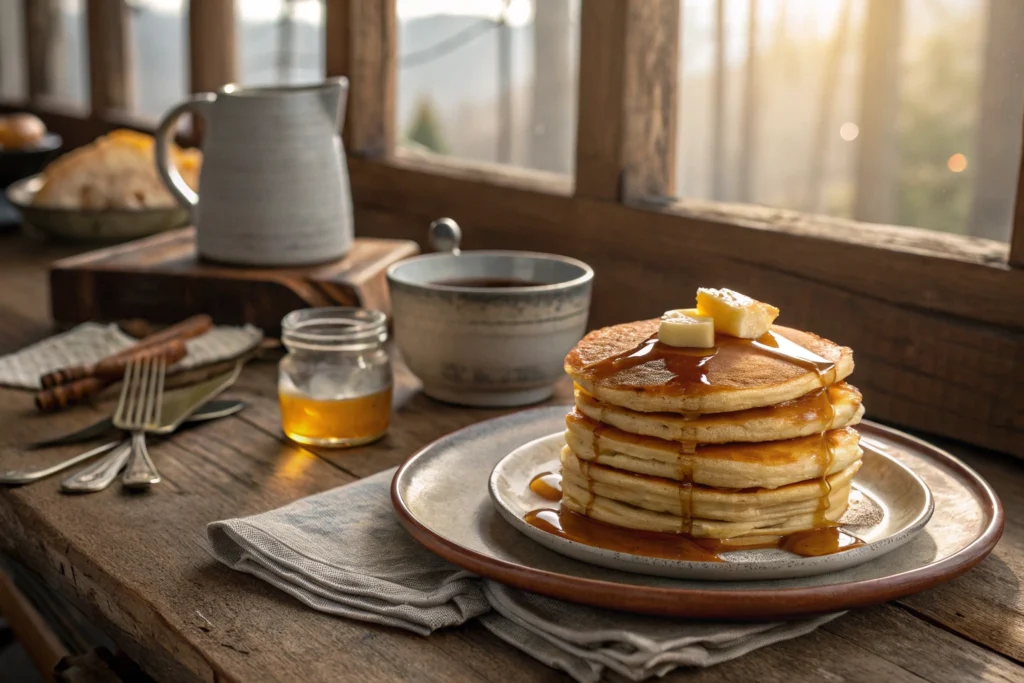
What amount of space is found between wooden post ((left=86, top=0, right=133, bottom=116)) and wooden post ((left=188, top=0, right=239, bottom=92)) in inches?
16.4

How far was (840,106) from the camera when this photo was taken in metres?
4.89

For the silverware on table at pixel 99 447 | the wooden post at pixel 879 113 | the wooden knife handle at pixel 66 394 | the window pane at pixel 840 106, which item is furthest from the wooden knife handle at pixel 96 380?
the wooden post at pixel 879 113

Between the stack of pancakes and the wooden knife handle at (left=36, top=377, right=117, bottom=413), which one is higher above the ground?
the stack of pancakes

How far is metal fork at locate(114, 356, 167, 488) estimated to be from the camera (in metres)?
0.96

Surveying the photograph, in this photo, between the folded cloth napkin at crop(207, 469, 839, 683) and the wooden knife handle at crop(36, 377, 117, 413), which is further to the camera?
the wooden knife handle at crop(36, 377, 117, 413)

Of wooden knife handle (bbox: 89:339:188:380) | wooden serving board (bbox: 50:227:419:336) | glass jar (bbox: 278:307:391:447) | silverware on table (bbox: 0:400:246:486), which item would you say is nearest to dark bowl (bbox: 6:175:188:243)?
wooden serving board (bbox: 50:227:419:336)

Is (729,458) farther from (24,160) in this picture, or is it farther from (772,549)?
(24,160)

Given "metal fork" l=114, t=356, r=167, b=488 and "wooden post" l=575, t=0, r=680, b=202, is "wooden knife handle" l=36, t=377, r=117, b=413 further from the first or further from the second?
"wooden post" l=575, t=0, r=680, b=202

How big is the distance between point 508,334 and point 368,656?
503 millimetres

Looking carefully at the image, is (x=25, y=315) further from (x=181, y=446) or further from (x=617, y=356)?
(x=617, y=356)

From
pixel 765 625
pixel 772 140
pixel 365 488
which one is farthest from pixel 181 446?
pixel 772 140

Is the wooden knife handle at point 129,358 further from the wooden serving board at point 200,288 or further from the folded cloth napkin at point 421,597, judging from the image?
the folded cloth napkin at point 421,597

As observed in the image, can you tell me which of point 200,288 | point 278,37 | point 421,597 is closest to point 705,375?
point 421,597

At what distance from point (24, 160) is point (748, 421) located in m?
2.12
